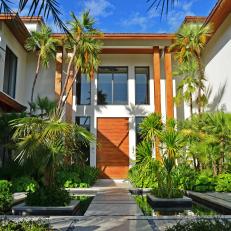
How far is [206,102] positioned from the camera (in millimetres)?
17219

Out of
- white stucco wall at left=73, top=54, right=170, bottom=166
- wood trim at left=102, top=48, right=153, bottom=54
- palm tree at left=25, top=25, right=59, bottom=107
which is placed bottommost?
white stucco wall at left=73, top=54, right=170, bottom=166

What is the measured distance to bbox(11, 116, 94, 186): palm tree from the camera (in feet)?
25.7

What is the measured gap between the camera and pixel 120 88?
65.3 feet

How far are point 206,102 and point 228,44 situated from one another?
3470 mm

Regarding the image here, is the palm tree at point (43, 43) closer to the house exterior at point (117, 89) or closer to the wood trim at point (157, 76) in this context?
the house exterior at point (117, 89)

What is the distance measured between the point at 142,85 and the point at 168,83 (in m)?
1.97

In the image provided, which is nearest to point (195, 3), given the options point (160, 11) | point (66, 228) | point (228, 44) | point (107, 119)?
point (160, 11)

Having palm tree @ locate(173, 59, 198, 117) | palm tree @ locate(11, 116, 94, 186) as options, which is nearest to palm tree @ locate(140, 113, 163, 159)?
palm tree @ locate(11, 116, 94, 186)

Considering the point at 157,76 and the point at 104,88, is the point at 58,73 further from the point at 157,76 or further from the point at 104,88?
the point at 157,76

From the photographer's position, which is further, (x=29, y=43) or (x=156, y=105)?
(x=156, y=105)

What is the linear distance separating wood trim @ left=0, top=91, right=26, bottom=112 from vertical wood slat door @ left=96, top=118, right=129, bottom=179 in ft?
17.2

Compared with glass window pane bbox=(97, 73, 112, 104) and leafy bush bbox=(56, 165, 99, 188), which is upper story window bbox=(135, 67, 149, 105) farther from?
leafy bush bbox=(56, 165, 99, 188)

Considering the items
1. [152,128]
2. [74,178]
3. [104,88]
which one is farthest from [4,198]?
[104,88]

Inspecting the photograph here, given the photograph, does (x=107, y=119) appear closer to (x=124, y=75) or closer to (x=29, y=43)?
(x=124, y=75)
